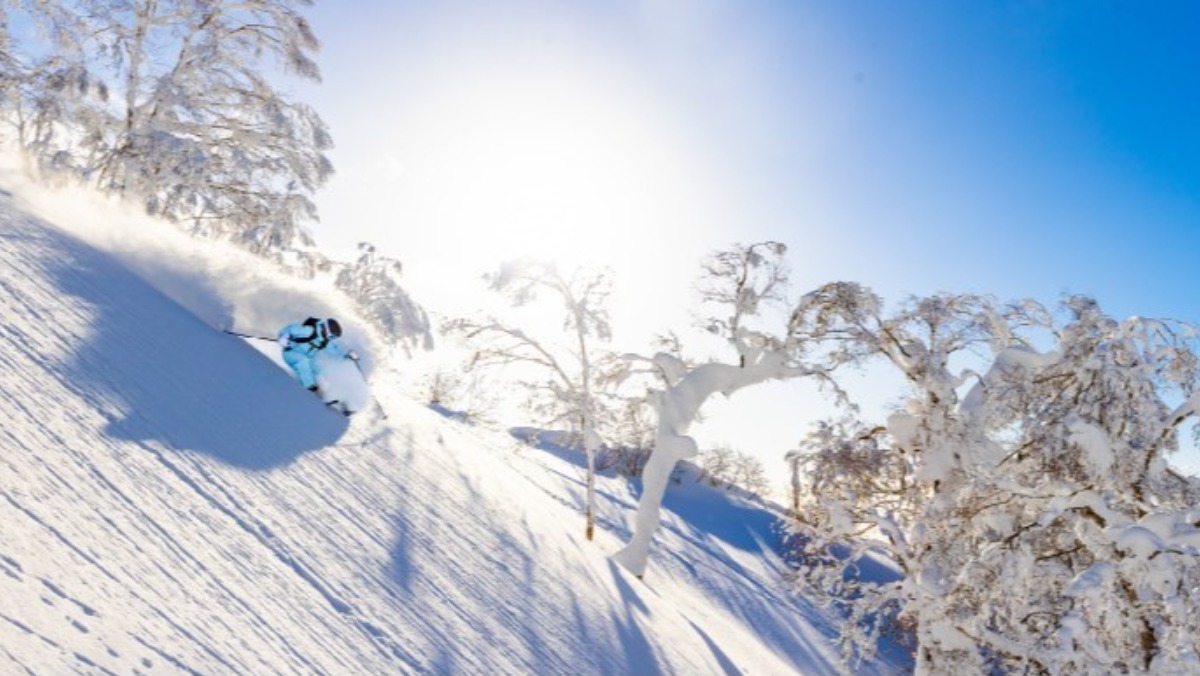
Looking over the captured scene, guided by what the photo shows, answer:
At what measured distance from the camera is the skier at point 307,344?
244 inches

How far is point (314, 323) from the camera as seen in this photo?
20.9 feet

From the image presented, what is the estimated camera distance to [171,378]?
451 centimetres

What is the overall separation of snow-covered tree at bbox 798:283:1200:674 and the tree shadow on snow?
5.25 m

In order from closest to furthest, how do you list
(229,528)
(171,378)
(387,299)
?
(229,528) → (171,378) → (387,299)

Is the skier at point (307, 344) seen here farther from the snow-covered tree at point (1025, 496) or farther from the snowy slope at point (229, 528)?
the snow-covered tree at point (1025, 496)

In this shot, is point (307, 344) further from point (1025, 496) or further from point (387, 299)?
point (387, 299)

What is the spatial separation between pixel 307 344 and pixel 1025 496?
6.01 meters

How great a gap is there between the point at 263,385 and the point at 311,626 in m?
2.87

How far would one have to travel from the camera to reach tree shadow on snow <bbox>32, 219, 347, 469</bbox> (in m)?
3.83

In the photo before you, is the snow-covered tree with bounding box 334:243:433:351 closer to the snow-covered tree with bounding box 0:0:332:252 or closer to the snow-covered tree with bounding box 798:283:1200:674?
the snow-covered tree with bounding box 0:0:332:252

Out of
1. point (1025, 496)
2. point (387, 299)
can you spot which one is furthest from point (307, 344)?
point (387, 299)

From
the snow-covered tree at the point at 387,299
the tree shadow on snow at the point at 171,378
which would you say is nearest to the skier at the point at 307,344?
the tree shadow on snow at the point at 171,378

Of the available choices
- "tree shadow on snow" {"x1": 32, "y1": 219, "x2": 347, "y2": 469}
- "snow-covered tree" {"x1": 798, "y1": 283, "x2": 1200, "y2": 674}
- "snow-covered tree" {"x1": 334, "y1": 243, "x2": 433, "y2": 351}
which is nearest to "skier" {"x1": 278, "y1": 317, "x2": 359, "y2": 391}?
"tree shadow on snow" {"x1": 32, "y1": 219, "x2": 347, "y2": 469}

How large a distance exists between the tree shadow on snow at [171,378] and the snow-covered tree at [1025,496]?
17.2ft
